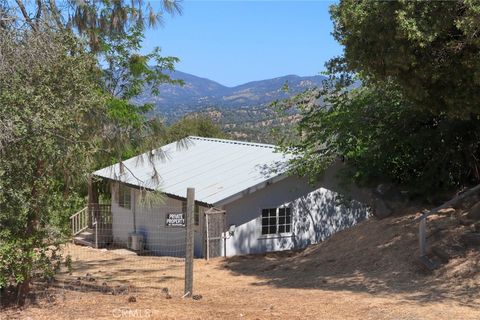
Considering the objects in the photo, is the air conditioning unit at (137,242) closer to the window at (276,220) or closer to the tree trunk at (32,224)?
the window at (276,220)

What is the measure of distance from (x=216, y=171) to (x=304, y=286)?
10.2 metres

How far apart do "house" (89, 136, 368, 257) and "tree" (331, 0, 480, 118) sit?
312 inches

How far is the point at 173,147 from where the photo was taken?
28297 millimetres

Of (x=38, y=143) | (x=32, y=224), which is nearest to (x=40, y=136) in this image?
(x=38, y=143)

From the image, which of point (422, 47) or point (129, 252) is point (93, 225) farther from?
point (422, 47)

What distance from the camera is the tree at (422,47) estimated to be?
10.4 metres

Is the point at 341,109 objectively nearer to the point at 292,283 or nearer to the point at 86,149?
the point at 292,283

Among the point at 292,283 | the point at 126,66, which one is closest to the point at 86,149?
the point at 292,283

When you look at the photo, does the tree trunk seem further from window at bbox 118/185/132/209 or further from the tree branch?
window at bbox 118/185/132/209

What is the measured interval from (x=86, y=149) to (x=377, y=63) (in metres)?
5.80

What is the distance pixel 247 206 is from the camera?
1983 centimetres

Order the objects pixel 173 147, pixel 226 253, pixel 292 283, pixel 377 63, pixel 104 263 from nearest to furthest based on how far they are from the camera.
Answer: pixel 377 63
pixel 292 283
pixel 104 263
pixel 226 253
pixel 173 147

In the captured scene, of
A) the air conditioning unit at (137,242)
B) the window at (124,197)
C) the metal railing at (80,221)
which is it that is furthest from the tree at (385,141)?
the metal railing at (80,221)
